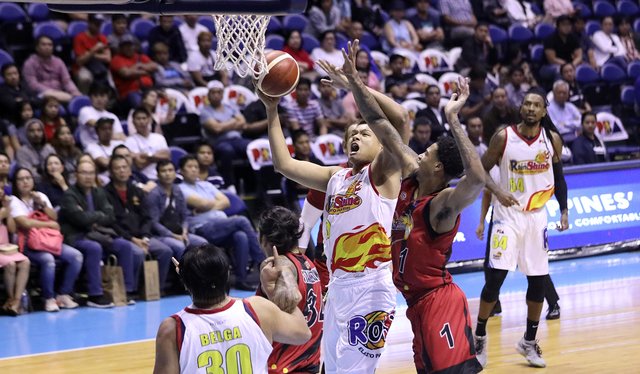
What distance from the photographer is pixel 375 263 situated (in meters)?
6.06

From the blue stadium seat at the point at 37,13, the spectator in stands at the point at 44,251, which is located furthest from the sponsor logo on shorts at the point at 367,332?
the blue stadium seat at the point at 37,13

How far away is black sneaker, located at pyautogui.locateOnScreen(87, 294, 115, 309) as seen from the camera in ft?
38.4

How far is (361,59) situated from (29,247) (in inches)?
238

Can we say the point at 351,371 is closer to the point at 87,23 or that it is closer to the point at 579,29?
the point at 87,23

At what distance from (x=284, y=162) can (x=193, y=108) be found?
8053 millimetres

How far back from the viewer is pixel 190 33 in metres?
15.0

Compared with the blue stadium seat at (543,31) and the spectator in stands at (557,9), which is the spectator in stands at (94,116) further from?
the spectator in stands at (557,9)

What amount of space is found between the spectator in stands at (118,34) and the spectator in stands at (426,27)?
17.5 ft

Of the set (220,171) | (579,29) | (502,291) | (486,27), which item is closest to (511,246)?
(502,291)

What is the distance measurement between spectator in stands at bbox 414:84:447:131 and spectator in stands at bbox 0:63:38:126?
5020mm

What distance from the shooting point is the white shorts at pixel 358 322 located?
5.97 m

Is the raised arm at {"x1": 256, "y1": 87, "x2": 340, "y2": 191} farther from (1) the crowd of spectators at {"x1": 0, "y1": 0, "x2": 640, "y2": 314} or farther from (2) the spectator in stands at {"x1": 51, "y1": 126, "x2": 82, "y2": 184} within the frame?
(2) the spectator in stands at {"x1": 51, "y1": 126, "x2": 82, "y2": 184}

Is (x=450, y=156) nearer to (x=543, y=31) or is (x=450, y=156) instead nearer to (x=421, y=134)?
(x=421, y=134)

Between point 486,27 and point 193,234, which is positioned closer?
point 193,234
